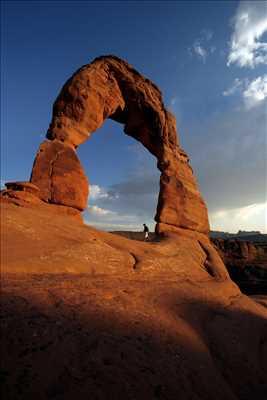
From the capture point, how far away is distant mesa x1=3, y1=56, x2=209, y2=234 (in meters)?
9.77

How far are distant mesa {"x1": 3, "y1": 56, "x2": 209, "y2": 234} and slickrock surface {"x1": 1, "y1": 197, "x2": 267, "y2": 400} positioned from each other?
2.60 meters

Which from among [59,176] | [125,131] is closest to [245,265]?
[125,131]

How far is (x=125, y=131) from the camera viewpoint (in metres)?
15.6

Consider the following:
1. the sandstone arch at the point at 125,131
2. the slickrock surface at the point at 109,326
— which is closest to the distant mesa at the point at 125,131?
the sandstone arch at the point at 125,131

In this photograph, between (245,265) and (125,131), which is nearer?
(125,131)

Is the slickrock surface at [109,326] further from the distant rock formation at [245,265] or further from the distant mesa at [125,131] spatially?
the distant rock formation at [245,265]

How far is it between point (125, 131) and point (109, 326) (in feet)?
43.9

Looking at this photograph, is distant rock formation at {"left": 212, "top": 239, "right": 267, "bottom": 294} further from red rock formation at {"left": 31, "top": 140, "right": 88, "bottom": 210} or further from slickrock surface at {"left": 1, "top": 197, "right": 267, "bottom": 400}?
red rock formation at {"left": 31, "top": 140, "right": 88, "bottom": 210}

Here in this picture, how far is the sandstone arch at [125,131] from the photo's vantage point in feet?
32.1

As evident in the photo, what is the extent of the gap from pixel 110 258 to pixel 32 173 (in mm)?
4897

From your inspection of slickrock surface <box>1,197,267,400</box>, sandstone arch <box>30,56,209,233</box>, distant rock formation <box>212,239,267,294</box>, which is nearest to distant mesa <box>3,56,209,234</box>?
sandstone arch <box>30,56,209,233</box>

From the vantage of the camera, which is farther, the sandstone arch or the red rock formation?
the sandstone arch

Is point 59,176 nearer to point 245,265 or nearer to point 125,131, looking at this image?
point 125,131

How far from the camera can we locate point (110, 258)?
21.0 feet
